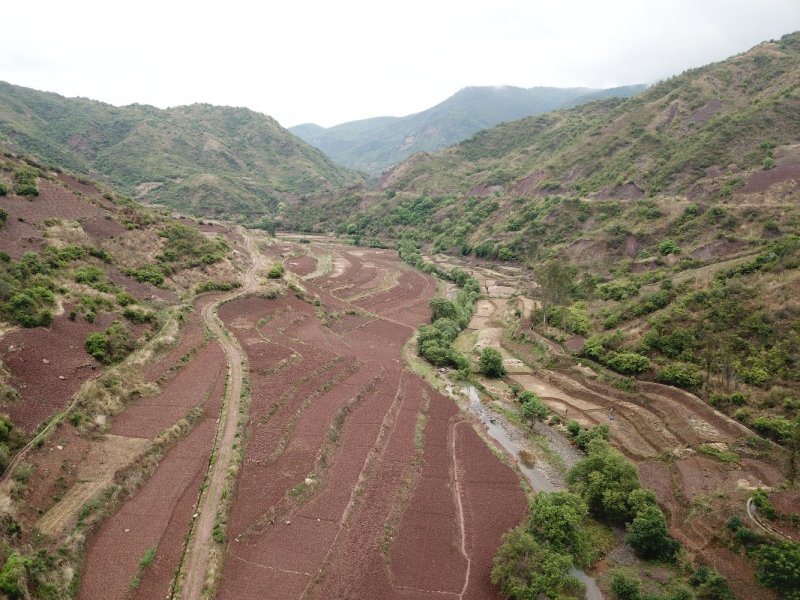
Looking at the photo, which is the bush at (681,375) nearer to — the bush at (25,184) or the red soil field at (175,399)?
the red soil field at (175,399)

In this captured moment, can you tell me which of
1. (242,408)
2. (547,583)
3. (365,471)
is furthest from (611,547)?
(242,408)

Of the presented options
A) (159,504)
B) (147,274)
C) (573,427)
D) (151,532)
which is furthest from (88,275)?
(573,427)

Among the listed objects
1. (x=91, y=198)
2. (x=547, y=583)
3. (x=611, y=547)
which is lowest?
(x=611, y=547)

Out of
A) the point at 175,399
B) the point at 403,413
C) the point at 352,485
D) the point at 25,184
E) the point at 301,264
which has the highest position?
the point at 25,184

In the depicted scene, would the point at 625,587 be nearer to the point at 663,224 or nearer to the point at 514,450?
the point at 514,450

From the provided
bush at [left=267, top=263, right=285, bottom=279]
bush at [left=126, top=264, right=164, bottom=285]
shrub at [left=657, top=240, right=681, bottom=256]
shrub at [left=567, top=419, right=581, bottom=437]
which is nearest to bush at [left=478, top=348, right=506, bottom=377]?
shrub at [left=567, top=419, right=581, bottom=437]

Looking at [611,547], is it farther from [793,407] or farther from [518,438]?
[793,407]
